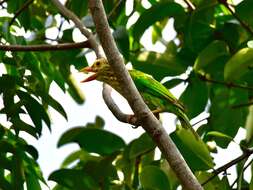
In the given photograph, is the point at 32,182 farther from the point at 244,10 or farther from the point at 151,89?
the point at 244,10

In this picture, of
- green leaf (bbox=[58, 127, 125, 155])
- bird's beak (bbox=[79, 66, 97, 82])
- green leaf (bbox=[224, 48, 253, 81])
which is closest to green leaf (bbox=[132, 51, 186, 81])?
bird's beak (bbox=[79, 66, 97, 82])

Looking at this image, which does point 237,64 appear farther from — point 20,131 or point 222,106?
point 20,131

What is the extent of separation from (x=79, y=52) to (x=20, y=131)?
2.40ft

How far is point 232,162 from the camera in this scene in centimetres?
240

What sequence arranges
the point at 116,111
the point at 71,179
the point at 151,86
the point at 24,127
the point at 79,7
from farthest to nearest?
the point at 79,7 < the point at 151,86 < the point at 24,127 < the point at 71,179 < the point at 116,111

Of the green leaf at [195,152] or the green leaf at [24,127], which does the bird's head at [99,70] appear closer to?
the green leaf at [24,127]

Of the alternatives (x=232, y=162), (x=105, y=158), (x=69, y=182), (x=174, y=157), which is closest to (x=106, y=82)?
(x=105, y=158)

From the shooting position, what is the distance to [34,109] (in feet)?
9.39

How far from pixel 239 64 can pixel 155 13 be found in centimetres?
64

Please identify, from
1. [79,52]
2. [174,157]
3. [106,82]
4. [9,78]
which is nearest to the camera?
[174,157]

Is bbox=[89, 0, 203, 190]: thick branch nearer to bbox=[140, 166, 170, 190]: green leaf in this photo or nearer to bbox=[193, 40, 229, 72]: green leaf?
bbox=[140, 166, 170, 190]: green leaf

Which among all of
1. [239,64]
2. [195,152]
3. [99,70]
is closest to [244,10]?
[239,64]

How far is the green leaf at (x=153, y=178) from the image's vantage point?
2449 millimetres

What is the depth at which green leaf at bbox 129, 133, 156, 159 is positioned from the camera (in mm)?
3033
